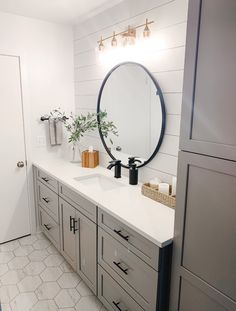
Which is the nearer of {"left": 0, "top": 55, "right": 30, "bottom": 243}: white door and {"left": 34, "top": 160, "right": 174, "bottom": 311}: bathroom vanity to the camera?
{"left": 34, "top": 160, "right": 174, "bottom": 311}: bathroom vanity

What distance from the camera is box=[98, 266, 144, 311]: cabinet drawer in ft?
5.00

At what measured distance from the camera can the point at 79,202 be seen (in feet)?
6.35

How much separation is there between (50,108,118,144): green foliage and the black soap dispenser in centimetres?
41

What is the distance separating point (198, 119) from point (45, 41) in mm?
2239

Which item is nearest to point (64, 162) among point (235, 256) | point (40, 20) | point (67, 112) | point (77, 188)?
point (67, 112)

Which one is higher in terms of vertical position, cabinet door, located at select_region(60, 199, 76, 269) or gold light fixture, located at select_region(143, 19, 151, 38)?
gold light fixture, located at select_region(143, 19, 151, 38)

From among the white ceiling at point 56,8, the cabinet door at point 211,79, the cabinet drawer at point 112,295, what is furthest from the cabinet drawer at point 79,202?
the white ceiling at point 56,8

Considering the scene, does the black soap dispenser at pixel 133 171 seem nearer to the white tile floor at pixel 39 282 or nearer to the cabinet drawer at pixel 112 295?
the cabinet drawer at pixel 112 295

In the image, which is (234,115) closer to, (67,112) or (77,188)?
(77,188)

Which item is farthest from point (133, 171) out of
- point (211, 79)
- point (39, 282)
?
point (39, 282)

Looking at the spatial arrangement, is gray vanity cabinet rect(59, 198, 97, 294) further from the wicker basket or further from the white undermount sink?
the wicker basket

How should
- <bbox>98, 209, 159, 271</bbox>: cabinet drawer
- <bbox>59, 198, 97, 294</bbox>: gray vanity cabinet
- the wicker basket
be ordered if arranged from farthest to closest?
<bbox>59, 198, 97, 294</bbox>: gray vanity cabinet → the wicker basket → <bbox>98, 209, 159, 271</bbox>: cabinet drawer

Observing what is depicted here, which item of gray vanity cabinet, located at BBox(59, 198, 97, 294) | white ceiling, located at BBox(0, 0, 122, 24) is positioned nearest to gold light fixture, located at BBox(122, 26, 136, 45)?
white ceiling, located at BBox(0, 0, 122, 24)

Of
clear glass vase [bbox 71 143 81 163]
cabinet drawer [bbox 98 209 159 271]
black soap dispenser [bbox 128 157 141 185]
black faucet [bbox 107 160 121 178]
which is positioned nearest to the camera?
cabinet drawer [bbox 98 209 159 271]
